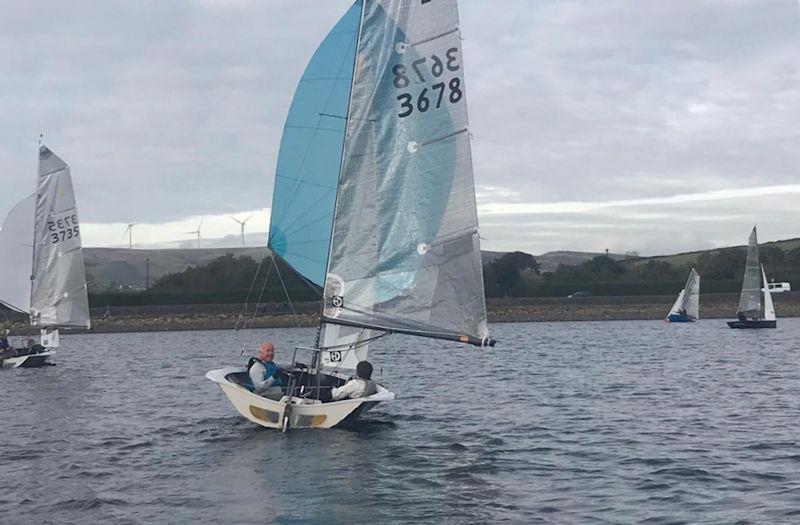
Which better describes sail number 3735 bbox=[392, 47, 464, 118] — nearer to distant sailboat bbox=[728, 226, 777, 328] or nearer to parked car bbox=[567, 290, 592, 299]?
distant sailboat bbox=[728, 226, 777, 328]

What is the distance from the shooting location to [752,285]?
84125mm

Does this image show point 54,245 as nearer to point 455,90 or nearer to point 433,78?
point 433,78

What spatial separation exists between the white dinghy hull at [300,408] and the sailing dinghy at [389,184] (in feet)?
0.17

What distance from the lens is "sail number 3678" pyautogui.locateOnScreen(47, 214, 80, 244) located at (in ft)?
165

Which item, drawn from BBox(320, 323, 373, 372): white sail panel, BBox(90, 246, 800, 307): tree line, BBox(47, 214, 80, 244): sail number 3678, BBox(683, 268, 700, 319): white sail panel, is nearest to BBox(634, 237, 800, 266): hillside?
BBox(90, 246, 800, 307): tree line

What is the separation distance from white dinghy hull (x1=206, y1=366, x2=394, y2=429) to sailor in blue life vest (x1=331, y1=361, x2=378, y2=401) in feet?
0.75

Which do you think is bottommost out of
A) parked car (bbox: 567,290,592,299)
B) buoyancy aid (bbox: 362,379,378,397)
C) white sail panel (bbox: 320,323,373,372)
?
buoyancy aid (bbox: 362,379,378,397)

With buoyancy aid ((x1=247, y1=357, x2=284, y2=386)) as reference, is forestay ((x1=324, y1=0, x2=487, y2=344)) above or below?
above

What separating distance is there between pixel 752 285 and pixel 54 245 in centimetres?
5772

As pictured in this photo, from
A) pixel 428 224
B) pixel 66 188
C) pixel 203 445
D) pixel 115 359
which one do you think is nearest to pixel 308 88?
pixel 428 224

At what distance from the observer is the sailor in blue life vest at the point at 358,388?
843 inches

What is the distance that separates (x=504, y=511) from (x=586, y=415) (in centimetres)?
1126

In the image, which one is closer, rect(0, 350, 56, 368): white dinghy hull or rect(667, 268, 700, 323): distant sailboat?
rect(0, 350, 56, 368): white dinghy hull

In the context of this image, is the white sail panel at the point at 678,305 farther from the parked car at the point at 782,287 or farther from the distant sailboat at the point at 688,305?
the parked car at the point at 782,287
